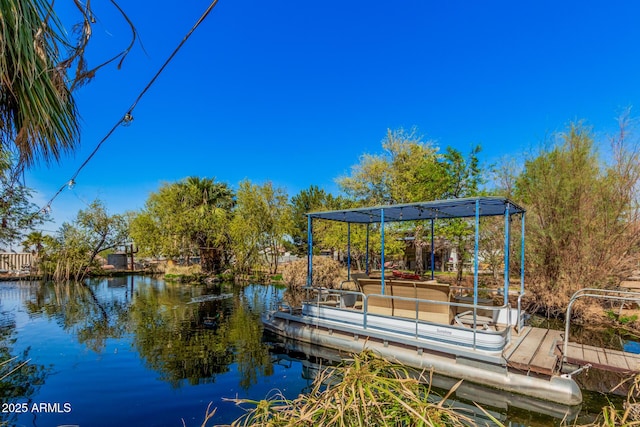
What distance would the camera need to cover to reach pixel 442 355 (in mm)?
6980

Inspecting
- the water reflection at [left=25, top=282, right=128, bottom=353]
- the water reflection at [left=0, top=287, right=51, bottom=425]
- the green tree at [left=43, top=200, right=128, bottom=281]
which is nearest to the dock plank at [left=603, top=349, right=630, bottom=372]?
→ the water reflection at [left=0, top=287, right=51, bottom=425]

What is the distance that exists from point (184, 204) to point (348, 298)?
22.4 metres

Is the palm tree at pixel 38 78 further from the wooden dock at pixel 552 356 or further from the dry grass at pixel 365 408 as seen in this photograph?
the wooden dock at pixel 552 356

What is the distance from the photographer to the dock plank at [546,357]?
5.85 meters

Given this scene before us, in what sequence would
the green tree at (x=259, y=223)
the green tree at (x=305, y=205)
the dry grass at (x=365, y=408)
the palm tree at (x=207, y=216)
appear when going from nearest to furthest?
the dry grass at (x=365, y=408), the green tree at (x=259, y=223), the palm tree at (x=207, y=216), the green tree at (x=305, y=205)

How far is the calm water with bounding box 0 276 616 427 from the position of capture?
5.80 metres

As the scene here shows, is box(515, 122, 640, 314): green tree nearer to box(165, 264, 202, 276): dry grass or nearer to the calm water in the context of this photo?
the calm water

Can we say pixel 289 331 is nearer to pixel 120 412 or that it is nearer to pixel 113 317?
pixel 120 412

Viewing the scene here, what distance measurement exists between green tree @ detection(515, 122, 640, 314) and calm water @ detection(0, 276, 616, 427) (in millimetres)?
8194

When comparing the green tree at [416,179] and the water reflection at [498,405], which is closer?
the water reflection at [498,405]

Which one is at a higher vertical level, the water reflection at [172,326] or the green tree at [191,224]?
the green tree at [191,224]

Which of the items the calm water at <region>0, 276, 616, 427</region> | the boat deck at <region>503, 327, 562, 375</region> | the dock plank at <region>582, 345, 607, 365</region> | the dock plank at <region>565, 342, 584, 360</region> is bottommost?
the calm water at <region>0, 276, 616, 427</region>

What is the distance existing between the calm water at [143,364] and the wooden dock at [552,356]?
710mm

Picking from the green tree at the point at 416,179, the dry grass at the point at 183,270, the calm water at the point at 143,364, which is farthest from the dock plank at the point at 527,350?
the dry grass at the point at 183,270
